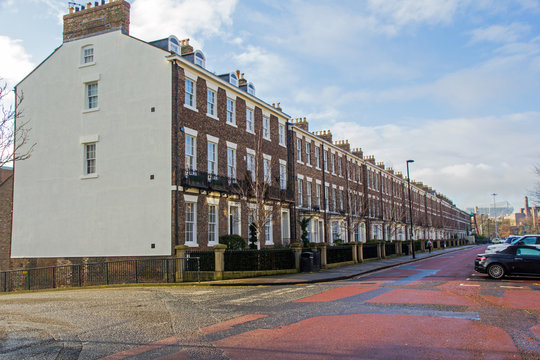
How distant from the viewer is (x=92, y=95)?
25.0m

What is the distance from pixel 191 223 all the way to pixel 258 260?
13.6 ft

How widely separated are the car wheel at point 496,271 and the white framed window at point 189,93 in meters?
16.0

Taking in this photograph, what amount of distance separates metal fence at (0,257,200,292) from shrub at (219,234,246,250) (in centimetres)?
407

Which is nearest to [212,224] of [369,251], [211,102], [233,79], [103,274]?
[103,274]

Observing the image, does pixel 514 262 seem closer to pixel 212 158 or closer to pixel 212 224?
→ pixel 212 224

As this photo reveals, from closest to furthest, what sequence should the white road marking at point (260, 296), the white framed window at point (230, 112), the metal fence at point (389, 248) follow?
the white road marking at point (260, 296) → the white framed window at point (230, 112) → the metal fence at point (389, 248)

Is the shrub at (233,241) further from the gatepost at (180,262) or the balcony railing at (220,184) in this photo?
the gatepost at (180,262)

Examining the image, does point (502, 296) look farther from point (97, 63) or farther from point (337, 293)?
point (97, 63)

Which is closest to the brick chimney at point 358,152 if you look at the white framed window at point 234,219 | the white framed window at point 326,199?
the white framed window at point 326,199

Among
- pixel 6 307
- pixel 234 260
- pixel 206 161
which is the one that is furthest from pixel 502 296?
pixel 206 161

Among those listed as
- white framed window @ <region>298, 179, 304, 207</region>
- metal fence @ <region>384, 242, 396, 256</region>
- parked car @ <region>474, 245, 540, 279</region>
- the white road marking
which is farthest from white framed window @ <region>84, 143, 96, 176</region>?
metal fence @ <region>384, 242, 396, 256</region>

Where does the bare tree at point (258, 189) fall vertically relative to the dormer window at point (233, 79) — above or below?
below

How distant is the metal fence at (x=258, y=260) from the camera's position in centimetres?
2062

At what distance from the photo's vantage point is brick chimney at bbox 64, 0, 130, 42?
24859 mm
